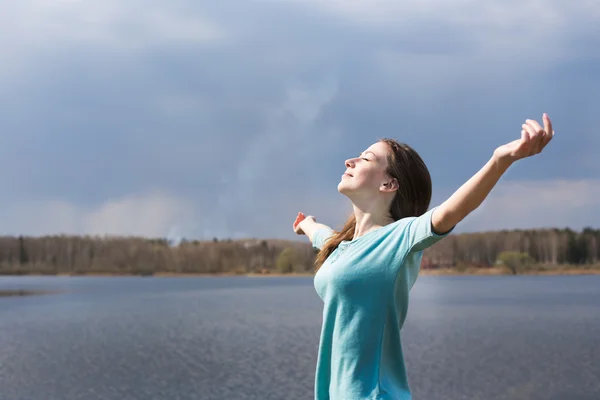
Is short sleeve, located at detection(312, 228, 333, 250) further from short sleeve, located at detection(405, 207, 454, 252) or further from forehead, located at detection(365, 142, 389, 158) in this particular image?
short sleeve, located at detection(405, 207, 454, 252)

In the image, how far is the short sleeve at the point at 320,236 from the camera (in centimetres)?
269

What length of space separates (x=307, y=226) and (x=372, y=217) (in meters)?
0.77

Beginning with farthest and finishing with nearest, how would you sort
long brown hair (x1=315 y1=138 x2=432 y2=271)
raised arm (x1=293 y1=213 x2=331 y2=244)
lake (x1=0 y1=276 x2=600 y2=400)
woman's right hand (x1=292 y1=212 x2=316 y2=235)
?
lake (x1=0 y1=276 x2=600 y2=400)
woman's right hand (x1=292 y1=212 x2=316 y2=235)
raised arm (x1=293 y1=213 x2=331 y2=244)
long brown hair (x1=315 y1=138 x2=432 y2=271)

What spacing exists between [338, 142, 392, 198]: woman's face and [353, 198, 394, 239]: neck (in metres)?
0.04

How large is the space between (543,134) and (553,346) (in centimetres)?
1931

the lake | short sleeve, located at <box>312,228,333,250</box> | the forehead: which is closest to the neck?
the forehead

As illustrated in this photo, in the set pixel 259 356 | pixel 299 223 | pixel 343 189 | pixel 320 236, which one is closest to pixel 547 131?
pixel 343 189

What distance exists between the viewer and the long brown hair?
2.13 meters

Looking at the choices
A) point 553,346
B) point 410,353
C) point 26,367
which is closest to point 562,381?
point 410,353

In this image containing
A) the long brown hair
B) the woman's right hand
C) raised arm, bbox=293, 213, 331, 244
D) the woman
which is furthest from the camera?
the woman's right hand

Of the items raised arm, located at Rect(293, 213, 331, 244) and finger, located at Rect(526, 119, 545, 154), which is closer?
finger, located at Rect(526, 119, 545, 154)

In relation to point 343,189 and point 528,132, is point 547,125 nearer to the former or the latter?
point 528,132

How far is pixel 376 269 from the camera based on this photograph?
1.98 m

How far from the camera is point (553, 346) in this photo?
19.3 metres
